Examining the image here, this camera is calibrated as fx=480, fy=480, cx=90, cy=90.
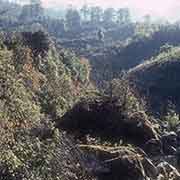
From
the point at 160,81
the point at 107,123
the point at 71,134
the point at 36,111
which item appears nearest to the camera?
the point at 71,134

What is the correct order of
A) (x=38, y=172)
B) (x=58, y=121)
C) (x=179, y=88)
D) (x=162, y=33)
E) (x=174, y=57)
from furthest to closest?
(x=162, y=33) < (x=174, y=57) < (x=179, y=88) < (x=58, y=121) < (x=38, y=172)

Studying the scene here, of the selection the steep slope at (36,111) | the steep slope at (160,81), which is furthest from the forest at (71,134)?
the steep slope at (160,81)

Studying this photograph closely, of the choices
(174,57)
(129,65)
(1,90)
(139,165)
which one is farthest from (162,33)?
(139,165)

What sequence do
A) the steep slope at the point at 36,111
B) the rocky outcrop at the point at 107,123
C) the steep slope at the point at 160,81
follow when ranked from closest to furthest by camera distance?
the steep slope at the point at 36,111 < the rocky outcrop at the point at 107,123 < the steep slope at the point at 160,81

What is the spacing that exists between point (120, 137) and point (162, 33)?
16397 centimetres

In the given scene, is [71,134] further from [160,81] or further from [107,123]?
[160,81]

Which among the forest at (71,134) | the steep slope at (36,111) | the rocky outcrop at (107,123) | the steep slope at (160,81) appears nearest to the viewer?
the steep slope at (36,111)

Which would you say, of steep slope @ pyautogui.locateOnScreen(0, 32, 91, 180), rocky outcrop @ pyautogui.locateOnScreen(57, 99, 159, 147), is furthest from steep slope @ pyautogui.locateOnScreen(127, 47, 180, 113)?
rocky outcrop @ pyautogui.locateOnScreen(57, 99, 159, 147)

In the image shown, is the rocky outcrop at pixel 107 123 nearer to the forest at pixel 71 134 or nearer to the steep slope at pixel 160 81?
the forest at pixel 71 134

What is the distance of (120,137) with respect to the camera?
35.1 metres

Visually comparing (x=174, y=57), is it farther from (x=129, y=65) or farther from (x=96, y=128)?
(x=96, y=128)

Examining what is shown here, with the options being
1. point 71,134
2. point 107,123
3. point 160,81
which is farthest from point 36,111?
point 160,81

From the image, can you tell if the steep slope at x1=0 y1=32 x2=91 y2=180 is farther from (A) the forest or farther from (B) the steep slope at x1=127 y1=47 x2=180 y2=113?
(B) the steep slope at x1=127 y1=47 x2=180 y2=113

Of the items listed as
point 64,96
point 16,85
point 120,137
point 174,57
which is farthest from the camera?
point 174,57
